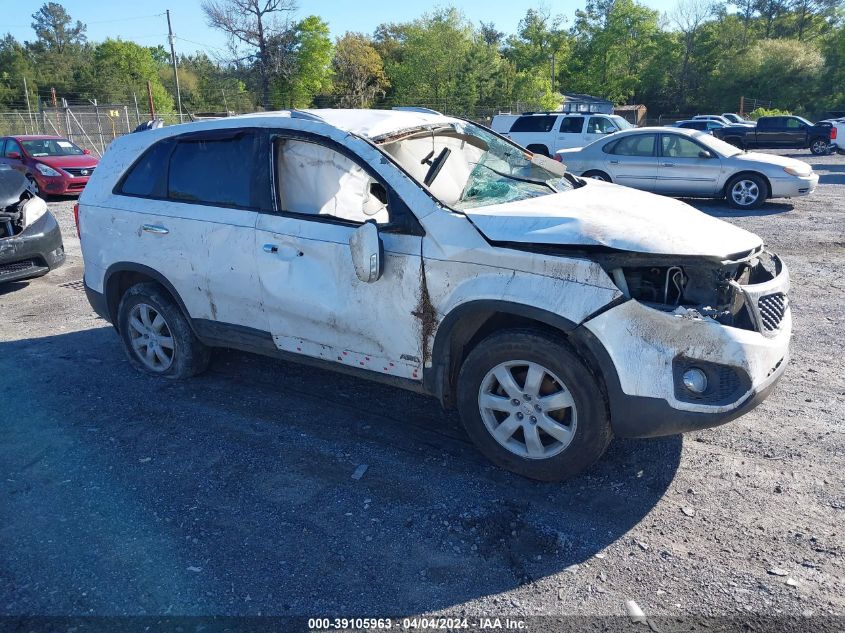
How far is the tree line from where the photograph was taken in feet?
157

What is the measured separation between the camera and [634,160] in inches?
519

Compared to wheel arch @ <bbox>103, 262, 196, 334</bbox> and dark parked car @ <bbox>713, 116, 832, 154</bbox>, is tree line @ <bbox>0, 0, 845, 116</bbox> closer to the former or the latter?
dark parked car @ <bbox>713, 116, 832, 154</bbox>

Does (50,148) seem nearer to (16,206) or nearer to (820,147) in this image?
(16,206)

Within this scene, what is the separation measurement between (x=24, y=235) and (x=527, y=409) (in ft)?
21.4

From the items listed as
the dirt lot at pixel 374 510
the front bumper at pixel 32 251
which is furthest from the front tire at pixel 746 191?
the front bumper at pixel 32 251

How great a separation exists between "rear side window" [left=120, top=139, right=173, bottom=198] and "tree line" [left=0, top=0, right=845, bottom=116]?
1601 inches

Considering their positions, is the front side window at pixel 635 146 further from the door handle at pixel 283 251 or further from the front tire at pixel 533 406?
the front tire at pixel 533 406

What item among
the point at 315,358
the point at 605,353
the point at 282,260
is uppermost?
the point at 282,260

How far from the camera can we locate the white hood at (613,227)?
3.16 meters

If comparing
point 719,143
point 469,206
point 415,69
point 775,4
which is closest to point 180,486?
point 469,206

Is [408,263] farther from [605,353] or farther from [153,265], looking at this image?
[153,265]

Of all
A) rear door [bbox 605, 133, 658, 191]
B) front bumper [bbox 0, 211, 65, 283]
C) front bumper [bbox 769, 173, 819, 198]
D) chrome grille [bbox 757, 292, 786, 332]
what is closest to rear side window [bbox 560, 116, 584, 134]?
rear door [bbox 605, 133, 658, 191]

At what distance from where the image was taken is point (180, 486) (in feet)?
11.8

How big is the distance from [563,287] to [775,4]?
86.4 meters
